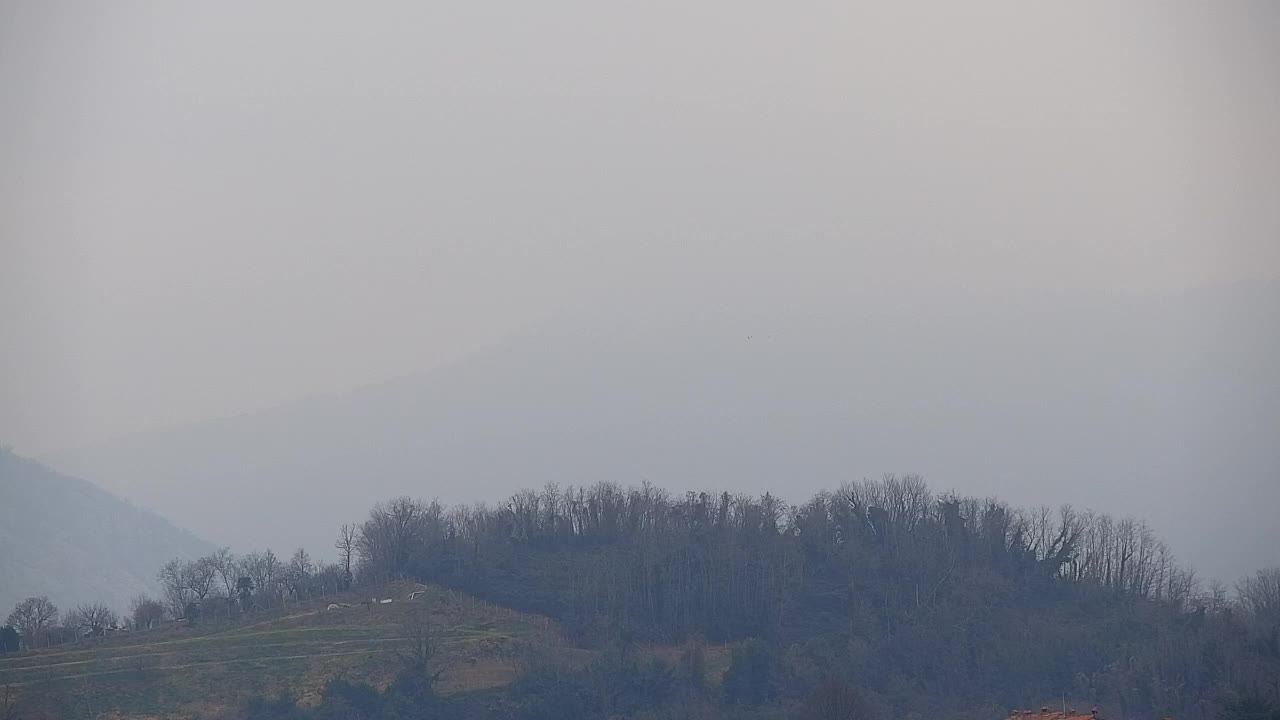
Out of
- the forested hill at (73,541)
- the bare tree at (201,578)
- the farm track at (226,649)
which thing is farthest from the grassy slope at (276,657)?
the forested hill at (73,541)

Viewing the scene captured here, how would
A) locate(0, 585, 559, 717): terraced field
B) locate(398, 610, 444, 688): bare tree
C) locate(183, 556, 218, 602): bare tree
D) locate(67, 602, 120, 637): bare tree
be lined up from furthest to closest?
1. locate(183, 556, 218, 602): bare tree
2. locate(67, 602, 120, 637): bare tree
3. locate(398, 610, 444, 688): bare tree
4. locate(0, 585, 559, 717): terraced field

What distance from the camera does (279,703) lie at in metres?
49.3

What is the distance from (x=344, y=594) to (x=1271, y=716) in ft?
141

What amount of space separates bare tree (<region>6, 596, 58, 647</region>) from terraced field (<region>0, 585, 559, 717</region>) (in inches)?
258

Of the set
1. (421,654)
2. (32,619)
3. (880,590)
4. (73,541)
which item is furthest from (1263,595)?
(73,541)

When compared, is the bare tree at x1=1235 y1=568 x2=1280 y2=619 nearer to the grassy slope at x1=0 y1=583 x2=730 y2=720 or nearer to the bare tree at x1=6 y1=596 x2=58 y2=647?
the grassy slope at x1=0 y1=583 x2=730 y2=720

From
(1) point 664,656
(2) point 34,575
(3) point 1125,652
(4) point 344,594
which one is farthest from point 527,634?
(2) point 34,575

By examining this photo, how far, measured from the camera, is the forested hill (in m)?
133

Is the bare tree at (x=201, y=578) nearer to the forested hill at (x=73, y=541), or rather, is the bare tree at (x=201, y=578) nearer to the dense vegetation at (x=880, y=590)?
the dense vegetation at (x=880, y=590)

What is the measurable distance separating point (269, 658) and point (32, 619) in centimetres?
1731

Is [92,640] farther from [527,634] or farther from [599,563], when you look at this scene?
[599,563]

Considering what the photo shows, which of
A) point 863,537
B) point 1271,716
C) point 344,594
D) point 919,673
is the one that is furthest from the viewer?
point 863,537

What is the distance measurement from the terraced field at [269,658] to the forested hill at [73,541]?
7178cm

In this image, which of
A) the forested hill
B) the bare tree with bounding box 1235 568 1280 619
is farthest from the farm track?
the forested hill
